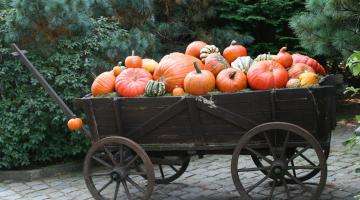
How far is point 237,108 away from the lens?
420cm

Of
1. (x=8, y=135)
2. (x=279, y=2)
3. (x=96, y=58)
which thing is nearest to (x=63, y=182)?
(x=8, y=135)

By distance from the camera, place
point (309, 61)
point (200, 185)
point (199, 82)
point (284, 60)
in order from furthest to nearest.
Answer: point (200, 185), point (309, 61), point (284, 60), point (199, 82)

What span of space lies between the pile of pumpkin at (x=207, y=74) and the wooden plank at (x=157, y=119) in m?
0.14

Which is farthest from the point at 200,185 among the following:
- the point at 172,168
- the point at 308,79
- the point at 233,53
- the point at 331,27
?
the point at 331,27

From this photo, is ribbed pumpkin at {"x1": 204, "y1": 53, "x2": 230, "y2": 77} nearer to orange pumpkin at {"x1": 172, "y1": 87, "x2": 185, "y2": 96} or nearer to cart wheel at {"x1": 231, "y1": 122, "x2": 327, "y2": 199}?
orange pumpkin at {"x1": 172, "y1": 87, "x2": 185, "y2": 96}

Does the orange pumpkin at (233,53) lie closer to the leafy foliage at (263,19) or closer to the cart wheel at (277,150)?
the cart wheel at (277,150)

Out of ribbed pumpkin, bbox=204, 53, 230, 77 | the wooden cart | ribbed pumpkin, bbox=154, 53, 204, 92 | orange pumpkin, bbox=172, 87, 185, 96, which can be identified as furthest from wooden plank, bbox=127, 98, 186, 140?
ribbed pumpkin, bbox=204, 53, 230, 77

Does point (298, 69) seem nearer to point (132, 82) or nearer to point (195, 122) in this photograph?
point (195, 122)

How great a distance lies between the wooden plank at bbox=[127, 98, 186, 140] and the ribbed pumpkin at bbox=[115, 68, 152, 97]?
293 millimetres

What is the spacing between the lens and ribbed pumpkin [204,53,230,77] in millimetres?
4492

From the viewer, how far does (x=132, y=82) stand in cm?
453

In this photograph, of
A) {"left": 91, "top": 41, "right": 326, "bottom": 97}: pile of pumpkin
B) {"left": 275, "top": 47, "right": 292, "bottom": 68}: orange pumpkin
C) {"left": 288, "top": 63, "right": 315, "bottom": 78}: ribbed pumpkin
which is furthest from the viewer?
{"left": 275, "top": 47, "right": 292, "bottom": 68}: orange pumpkin

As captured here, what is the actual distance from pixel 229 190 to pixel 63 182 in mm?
2021

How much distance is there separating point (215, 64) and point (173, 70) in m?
0.38
